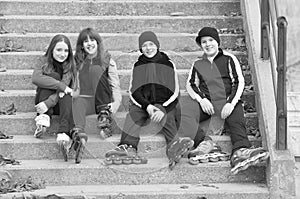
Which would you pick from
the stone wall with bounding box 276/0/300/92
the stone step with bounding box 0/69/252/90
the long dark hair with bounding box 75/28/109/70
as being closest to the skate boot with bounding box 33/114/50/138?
the long dark hair with bounding box 75/28/109/70

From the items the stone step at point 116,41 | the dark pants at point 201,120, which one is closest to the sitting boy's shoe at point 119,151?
the dark pants at point 201,120

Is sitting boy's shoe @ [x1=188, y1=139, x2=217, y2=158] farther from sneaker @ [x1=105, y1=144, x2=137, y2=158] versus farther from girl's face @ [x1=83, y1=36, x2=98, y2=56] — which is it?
girl's face @ [x1=83, y1=36, x2=98, y2=56]

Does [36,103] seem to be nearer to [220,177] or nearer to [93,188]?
[93,188]

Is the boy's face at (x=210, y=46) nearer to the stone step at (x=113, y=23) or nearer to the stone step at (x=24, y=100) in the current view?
the stone step at (x=24, y=100)

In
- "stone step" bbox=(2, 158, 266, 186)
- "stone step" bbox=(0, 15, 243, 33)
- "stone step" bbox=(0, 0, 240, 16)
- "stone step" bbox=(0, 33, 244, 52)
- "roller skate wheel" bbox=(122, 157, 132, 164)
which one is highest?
"stone step" bbox=(0, 0, 240, 16)

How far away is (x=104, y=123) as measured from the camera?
220 inches

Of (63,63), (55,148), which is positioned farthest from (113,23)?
(55,148)

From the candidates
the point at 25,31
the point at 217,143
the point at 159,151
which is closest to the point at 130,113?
the point at 159,151

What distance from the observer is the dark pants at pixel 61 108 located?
5.53 m

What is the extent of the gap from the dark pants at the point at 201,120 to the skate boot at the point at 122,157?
1.36 ft

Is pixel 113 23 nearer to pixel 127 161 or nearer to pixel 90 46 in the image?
pixel 90 46

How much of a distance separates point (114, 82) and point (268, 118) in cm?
139

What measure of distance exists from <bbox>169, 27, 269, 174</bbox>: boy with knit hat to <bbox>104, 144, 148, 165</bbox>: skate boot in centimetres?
43

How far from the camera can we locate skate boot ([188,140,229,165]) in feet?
17.6
